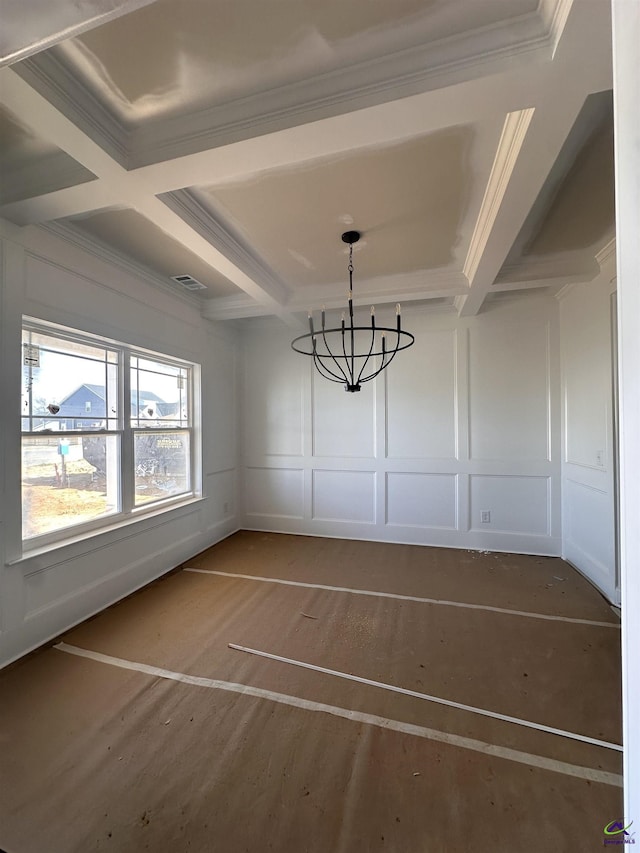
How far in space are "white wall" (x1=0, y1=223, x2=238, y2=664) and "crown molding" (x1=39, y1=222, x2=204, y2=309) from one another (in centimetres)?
3

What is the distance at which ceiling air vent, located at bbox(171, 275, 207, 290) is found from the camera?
311 cm

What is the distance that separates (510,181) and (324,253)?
133 centimetres

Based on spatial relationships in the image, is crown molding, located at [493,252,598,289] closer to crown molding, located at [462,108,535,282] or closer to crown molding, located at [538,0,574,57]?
crown molding, located at [462,108,535,282]

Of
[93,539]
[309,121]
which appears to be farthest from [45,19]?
[93,539]

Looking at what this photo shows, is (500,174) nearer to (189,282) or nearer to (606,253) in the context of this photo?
(606,253)

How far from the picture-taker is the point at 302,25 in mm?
1148

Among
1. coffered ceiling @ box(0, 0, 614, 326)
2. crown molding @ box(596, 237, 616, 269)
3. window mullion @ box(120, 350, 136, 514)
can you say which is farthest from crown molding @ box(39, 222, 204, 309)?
A: crown molding @ box(596, 237, 616, 269)

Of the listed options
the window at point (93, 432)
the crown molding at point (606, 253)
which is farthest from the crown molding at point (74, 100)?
the crown molding at point (606, 253)

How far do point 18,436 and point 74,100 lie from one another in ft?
5.61

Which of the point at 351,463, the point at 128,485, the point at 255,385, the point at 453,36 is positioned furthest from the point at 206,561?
the point at 453,36

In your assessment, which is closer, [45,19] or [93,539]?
[45,19]

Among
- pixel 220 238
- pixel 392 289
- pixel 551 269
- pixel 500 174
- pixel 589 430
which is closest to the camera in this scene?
pixel 500 174

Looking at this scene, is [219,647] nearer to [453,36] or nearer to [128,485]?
[128,485]

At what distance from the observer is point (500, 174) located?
1.76 metres
